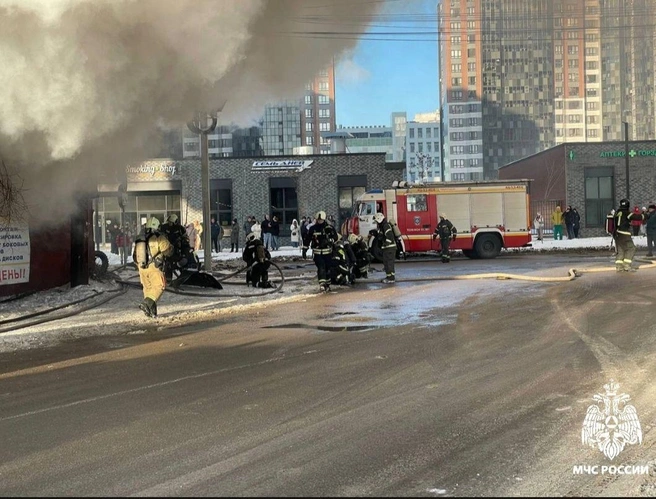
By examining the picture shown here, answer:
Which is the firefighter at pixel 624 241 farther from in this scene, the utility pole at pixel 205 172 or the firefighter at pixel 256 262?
the utility pole at pixel 205 172

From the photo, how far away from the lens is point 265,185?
38.3 m

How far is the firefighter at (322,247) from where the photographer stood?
1504cm

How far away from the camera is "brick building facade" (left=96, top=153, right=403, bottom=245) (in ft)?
125

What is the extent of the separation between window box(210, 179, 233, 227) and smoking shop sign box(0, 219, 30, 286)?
993 inches

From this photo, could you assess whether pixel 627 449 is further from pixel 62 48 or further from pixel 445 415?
pixel 62 48

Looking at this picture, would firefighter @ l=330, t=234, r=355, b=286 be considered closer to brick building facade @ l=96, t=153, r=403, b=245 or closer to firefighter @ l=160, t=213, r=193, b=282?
firefighter @ l=160, t=213, r=193, b=282

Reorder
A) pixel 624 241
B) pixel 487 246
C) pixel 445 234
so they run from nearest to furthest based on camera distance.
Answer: pixel 624 241, pixel 445 234, pixel 487 246

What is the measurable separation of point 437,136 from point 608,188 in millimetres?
133989

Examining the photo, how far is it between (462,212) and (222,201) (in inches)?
681

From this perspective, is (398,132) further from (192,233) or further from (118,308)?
(118,308)

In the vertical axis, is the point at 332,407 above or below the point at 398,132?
below

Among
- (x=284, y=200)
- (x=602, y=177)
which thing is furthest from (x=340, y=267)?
(x=602, y=177)

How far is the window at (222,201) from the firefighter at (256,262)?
23217 millimetres

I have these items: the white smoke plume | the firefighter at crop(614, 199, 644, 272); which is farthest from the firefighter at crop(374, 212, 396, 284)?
the firefighter at crop(614, 199, 644, 272)
